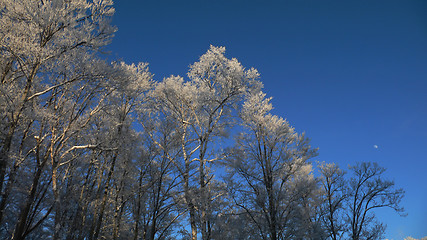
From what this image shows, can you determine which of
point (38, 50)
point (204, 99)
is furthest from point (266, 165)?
point (38, 50)

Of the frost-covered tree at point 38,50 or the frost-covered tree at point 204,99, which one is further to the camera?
the frost-covered tree at point 204,99

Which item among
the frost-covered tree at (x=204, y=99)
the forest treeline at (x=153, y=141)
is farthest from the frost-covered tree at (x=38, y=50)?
the frost-covered tree at (x=204, y=99)

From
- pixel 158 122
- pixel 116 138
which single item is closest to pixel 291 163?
pixel 158 122

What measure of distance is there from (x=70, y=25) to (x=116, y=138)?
15.4 feet

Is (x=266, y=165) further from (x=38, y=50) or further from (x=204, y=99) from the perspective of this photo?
(x=38, y=50)

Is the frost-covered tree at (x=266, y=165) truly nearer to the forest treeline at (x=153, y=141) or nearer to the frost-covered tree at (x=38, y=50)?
the forest treeline at (x=153, y=141)

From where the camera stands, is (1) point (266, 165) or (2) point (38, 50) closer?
(2) point (38, 50)

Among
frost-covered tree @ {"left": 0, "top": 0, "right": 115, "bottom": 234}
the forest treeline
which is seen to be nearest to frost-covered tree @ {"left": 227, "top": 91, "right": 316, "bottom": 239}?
the forest treeline

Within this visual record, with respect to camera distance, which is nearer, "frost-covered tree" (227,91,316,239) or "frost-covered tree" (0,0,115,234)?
"frost-covered tree" (0,0,115,234)

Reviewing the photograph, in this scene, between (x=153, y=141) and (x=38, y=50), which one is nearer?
(x=38, y=50)

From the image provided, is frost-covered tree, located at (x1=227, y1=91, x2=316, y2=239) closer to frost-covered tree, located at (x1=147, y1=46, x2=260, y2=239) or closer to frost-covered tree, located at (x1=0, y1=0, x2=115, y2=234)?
frost-covered tree, located at (x1=147, y1=46, x2=260, y2=239)

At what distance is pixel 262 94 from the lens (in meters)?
14.2

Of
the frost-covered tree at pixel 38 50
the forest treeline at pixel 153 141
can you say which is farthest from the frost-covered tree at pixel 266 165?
the frost-covered tree at pixel 38 50

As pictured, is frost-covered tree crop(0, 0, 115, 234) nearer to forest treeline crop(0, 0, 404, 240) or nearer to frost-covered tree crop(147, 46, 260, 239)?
forest treeline crop(0, 0, 404, 240)
